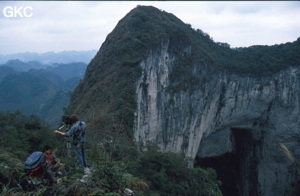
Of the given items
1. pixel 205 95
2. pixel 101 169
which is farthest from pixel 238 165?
pixel 101 169

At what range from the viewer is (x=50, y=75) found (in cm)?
10725

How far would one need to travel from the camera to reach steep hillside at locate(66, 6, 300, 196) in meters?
19.2

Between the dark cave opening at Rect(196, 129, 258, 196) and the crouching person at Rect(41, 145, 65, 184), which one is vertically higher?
the crouching person at Rect(41, 145, 65, 184)

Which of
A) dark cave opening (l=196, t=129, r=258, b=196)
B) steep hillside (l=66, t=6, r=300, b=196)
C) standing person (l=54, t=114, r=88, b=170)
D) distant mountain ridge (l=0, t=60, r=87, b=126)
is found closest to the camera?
standing person (l=54, t=114, r=88, b=170)

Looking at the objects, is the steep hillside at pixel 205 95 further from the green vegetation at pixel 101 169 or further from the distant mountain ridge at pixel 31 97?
the distant mountain ridge at pixel 31 97

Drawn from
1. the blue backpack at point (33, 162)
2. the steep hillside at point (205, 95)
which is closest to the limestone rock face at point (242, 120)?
the steep hillside at point (205, 95)

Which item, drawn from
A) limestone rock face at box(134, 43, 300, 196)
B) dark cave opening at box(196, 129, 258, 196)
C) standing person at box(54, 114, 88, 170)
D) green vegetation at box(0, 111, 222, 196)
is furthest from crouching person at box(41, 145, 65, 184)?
dark cave opening at box(196, 129, 258, 196)

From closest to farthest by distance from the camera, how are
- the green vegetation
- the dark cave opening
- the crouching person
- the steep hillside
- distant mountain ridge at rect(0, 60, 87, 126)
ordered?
1. the green vegetation
2. the crouching person
3. the steep hillside
4. the dark cave opening
5. distant mountain ridge at rect(0, 60, 87, 126)

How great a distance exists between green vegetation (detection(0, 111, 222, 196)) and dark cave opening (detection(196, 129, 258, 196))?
53.2 ft

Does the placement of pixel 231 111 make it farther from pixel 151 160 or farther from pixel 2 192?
pixel 2 192

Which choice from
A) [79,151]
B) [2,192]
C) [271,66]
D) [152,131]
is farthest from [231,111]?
[2,192]

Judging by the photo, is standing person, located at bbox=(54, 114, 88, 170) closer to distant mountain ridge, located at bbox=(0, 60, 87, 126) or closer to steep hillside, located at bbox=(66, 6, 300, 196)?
steep hillside, located at bbox=(66, 6, 300, 196)

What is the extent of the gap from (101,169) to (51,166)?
945mm

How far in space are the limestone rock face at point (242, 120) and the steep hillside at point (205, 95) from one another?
90 millimetres
